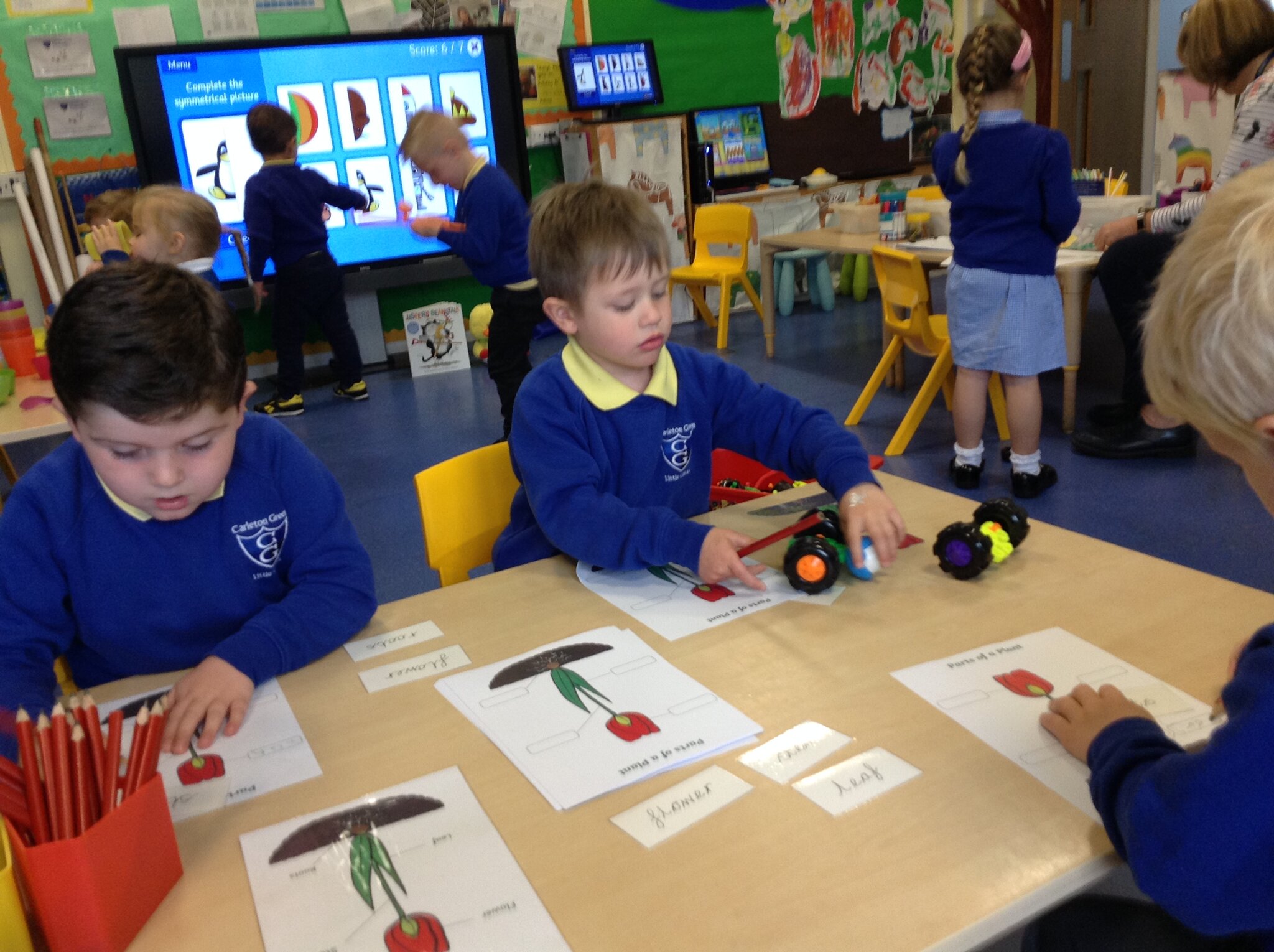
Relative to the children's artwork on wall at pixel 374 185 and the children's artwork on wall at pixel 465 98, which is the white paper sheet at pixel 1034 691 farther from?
the children's artwork on wall at pixel 465 98

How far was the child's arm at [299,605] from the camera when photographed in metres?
0.92

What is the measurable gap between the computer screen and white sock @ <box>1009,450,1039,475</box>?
10.8ft

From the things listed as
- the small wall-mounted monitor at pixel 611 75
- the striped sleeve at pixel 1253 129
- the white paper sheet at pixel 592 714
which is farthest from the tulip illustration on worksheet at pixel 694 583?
the small wall-mounted monitor at pixel 611 75

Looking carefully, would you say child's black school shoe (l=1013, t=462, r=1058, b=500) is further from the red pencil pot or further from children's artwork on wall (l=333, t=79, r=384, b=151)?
children's artwork on wall (l=333, t=79, r=384, b=151)

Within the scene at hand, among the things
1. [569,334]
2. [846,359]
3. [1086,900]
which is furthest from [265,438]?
[846,359]

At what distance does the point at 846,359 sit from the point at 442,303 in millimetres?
2052

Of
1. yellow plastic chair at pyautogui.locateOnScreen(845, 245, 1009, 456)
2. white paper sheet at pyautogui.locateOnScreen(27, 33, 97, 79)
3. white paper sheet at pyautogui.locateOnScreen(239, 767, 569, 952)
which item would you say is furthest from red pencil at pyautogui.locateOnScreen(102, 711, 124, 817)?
white paper sheet at pyautogui.locateOnScreen(27, 33, 97, 79)

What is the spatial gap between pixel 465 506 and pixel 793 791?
821 millimetres

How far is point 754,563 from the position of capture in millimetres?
1192

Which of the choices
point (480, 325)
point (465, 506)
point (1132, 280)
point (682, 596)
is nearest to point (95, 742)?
point (682, 596)

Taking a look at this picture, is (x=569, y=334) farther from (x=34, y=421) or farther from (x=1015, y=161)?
(x=1015, y=161)

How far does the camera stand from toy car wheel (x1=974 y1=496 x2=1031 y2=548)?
1.12 metres

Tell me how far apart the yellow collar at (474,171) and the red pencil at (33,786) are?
318 centimetres

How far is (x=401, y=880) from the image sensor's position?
69 centimetres
